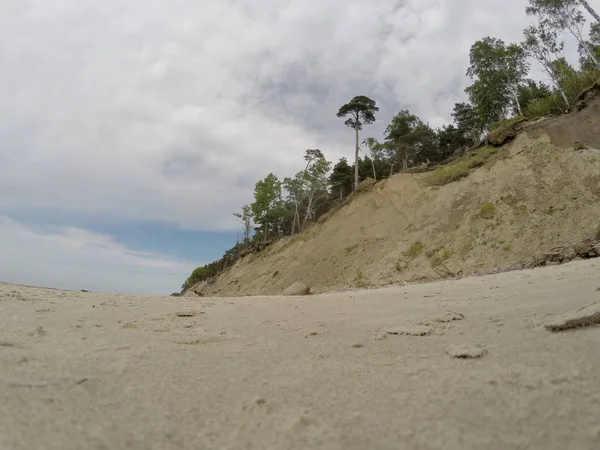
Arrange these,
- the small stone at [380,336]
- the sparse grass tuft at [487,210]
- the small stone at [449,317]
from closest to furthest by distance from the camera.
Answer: the small stone at [380,336] → the small stone at [449,317] → the sparse grass tuft at [487,210]

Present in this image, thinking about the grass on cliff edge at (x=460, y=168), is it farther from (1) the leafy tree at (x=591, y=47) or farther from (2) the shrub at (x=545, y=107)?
(1) the leafy tree at (x=591, y=47)

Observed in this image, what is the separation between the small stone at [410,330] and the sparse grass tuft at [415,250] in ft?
37.1

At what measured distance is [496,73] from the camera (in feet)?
88.0

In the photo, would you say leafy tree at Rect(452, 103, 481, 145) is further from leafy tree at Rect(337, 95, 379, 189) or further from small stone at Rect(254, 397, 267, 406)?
small stone at Rect(254, 397, 267, 406)

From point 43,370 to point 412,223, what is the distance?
15.7m

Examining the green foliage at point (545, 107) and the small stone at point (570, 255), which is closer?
the small stone at point (570, 255)

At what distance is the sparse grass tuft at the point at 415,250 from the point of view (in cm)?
1439

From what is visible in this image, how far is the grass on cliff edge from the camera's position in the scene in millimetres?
16672

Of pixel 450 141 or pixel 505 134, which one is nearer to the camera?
pixel 505 134

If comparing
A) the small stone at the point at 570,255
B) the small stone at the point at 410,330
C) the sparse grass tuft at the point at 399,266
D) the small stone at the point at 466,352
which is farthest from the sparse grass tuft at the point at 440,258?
the small stone at the point at 466,352

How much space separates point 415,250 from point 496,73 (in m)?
20.0

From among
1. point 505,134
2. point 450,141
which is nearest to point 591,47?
point 450,141

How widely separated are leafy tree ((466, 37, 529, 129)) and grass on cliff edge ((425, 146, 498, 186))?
40.4 feet

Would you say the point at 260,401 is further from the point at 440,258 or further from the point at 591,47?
the point at 591,47
